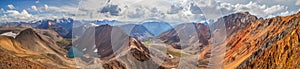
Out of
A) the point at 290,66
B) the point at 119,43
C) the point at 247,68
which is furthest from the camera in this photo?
the point at 119,43

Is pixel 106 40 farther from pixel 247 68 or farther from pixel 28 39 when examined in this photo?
pixel 247 68

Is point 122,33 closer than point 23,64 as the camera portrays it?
No

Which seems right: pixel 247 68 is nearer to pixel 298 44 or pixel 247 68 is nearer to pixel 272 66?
pixel 272 66

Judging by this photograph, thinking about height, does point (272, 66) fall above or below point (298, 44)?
below

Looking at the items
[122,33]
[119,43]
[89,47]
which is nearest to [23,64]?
[119,43]

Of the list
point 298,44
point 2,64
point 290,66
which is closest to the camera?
point 290,66

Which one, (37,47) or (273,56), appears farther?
(37,47)

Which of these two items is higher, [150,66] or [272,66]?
[272,66]

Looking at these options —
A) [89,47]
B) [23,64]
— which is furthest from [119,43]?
[23,64]

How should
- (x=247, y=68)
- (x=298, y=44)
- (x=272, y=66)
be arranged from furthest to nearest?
(x=247, y=68) < (x=272, y=66) < (x=298, y=44)
